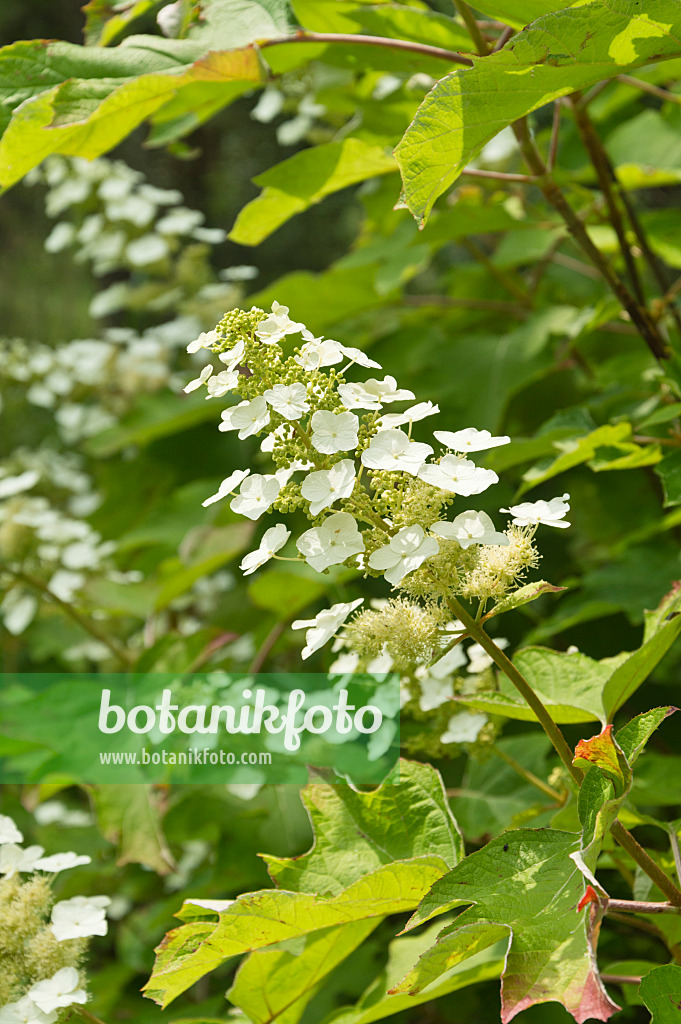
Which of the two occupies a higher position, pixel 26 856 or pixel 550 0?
pixel 550 0

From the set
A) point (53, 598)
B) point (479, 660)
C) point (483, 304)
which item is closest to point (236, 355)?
point (479, 660)

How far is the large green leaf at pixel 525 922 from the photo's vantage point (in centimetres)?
49

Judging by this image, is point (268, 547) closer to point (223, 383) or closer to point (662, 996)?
point (223, 383)

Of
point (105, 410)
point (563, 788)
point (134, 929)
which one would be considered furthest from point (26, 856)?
point (105, 410)

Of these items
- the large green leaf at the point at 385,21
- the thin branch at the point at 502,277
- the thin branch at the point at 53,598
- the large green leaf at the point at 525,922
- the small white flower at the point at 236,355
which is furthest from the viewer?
the thin branch at the point at 502,277

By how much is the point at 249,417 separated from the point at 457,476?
0.14 metres

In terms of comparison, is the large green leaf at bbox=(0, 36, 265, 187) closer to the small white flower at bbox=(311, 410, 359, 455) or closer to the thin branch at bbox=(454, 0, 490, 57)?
the thin branch at bbox=(454, 0, 490, 57)

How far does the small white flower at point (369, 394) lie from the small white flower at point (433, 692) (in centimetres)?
30

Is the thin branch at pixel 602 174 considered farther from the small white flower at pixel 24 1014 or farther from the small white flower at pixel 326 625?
the small white flower at pixel 24 1014

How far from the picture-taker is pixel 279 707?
1.09m

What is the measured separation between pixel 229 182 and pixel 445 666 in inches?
169

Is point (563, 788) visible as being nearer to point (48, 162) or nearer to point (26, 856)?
point (26, 856)

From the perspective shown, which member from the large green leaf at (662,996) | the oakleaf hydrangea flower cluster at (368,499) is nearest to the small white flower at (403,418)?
the oakleaf hydrangea flower cluster at (368,499)

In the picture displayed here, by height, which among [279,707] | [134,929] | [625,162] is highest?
[625,162]
